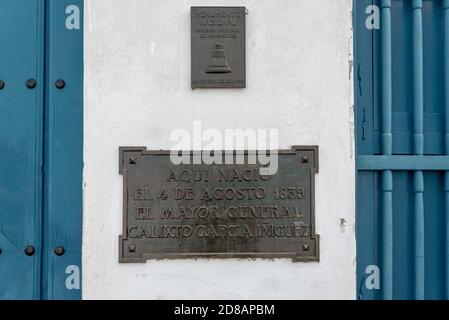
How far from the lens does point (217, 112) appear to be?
344cm

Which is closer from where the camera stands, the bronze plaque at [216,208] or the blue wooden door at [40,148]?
the bronze plaque at [216,208]

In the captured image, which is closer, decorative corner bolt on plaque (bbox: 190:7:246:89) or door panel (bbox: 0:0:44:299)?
decorative corner bolt on plaque (bbox: 190:7:246:89)

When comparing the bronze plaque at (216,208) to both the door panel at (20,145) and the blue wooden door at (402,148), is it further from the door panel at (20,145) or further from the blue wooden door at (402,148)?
the door panel at (20,145)

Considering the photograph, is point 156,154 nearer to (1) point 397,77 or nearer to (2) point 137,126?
(2) point 137,126

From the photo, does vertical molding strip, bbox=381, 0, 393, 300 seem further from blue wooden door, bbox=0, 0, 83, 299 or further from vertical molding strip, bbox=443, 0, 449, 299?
blue wooden door, bbox=0, 0, 83, 299

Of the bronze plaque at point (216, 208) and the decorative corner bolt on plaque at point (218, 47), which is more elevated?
the decorative corner bolt on plaque at point (218, 47)

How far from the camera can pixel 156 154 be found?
3.41 m

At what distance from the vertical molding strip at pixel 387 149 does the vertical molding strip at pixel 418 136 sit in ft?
0.53

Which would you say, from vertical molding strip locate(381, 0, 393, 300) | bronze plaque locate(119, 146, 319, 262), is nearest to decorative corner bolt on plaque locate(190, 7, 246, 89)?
bronze plaque locate(119, 146, 319, 262)

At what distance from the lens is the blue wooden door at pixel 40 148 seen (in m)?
3.56

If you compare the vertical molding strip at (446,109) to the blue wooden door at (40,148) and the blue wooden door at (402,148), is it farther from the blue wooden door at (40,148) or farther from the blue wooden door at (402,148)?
the blue wooden door at (40,148)

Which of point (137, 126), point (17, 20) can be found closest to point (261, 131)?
point (137, 126)

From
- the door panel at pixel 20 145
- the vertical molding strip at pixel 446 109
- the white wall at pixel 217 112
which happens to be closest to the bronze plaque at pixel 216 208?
the white wall at pixel 217 112

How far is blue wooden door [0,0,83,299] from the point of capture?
356 cm
